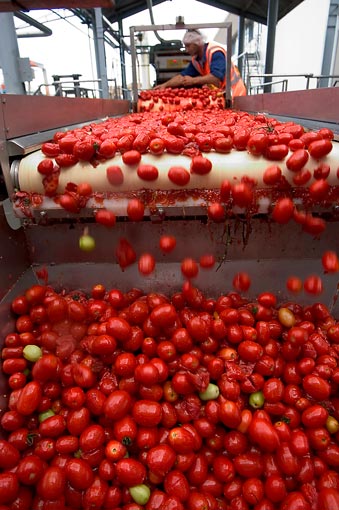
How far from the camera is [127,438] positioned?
1.59 m

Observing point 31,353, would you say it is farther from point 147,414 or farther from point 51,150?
point 51,150

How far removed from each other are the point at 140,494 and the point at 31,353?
35.7 inches

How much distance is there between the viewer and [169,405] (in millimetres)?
1757

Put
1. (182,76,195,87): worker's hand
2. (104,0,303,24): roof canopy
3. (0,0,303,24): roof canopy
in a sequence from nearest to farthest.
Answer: (182,76,195,87): worker's hand → (0,0,303,24): roof canopy → (104,0,303,24): roof canopy

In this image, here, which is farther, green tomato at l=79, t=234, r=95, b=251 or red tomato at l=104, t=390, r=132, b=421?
green tomato at l=79, t=234, r=95, b=251

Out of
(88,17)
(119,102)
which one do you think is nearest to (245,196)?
(119,102)

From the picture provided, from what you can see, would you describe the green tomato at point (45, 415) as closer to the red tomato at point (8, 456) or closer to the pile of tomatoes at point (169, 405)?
the pile of tomatoes at point (169, 405)

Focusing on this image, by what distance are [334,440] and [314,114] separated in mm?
2677

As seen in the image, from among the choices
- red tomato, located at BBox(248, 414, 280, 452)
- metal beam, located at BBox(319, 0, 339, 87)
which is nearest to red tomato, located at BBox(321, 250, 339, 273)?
red tomato, located at BBox(248, 414, 280, 452)

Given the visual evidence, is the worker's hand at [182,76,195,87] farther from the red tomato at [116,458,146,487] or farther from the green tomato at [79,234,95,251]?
the red tomato at [116,458,146,487]

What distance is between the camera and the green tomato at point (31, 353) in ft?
6.22

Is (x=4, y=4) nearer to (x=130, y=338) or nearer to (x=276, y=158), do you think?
(x=276, y=158)

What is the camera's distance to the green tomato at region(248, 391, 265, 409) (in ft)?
5.86

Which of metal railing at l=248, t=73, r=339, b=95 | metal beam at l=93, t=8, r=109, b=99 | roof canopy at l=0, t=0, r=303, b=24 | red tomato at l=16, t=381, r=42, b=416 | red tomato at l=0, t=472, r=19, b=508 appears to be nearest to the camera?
red tomato at l=0, t=472, r=19, b=508
